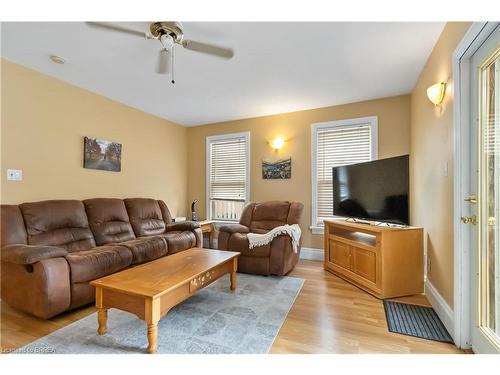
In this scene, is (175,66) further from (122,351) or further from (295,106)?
(122,351)

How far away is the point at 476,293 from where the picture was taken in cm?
163

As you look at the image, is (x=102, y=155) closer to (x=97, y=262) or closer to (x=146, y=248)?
(x=146, y=248)

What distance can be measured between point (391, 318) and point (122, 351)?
2149 millimetres

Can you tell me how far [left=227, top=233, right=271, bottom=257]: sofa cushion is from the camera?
3.13 metres

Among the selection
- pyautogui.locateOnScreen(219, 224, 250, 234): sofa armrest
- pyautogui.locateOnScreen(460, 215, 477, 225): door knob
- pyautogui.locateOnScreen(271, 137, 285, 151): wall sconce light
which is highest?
pyautogui.locateOnScreen(271, 137, 285, 151): wall sconce light

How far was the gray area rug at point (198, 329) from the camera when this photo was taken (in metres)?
Answer: 1.66

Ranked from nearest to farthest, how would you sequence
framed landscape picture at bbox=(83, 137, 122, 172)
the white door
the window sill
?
the white door
framed landscape picture at bbox=(83, 137, 122, 172)
the window sill

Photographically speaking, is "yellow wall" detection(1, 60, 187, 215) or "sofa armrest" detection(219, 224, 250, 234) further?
"sofa armrest" detection(219, 224, 250, 234)

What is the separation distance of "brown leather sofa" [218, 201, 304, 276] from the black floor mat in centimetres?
120

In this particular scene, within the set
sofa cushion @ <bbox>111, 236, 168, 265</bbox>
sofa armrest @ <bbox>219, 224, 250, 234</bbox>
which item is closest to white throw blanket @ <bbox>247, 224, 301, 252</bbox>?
sofa armrest @ <bbox>219, 224, 250, 234</bbox>

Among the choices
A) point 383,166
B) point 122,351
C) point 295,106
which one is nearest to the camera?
point 122,351

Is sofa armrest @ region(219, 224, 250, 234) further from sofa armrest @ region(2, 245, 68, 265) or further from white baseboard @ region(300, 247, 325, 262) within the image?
sofa armrest @ region(2, 245, 68, 265)

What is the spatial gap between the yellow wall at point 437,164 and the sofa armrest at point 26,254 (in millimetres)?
3268
